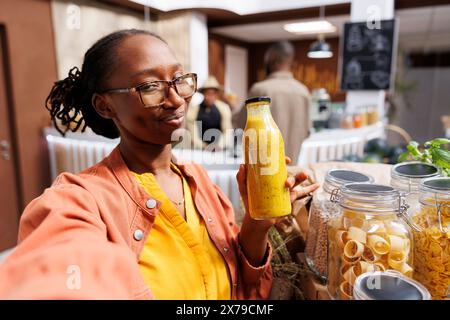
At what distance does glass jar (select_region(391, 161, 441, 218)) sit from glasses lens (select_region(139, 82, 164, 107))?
502 millimetres

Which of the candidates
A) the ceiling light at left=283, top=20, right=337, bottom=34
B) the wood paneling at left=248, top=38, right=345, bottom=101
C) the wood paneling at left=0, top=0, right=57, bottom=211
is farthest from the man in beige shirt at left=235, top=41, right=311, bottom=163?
the wood paneling at left=248, top=38, right=345, bottom=101

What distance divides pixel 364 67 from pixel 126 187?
151 inches

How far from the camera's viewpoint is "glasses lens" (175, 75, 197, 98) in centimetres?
67

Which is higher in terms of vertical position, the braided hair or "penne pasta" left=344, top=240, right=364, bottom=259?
the braided hair

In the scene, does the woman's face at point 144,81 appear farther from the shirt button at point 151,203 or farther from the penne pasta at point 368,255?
the penne pasta at point 368,255

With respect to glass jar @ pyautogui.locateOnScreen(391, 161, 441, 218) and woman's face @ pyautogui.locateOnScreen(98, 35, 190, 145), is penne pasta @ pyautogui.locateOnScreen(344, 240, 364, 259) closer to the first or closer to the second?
glass jar @ pyautogui.locateOnScreen(391, 161, 441, 218)

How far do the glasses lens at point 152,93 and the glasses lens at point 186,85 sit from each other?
0.12 feet

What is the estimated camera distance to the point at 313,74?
6246 millimetres

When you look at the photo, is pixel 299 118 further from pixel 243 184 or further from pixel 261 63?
pixel 261 63

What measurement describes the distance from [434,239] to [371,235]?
0.11 metres

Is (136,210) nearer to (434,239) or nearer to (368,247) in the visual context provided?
(368,247)

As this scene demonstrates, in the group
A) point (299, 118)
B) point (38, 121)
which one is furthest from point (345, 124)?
point (38, 121)

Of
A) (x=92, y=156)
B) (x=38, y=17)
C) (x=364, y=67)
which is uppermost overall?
(x=38, y=17)

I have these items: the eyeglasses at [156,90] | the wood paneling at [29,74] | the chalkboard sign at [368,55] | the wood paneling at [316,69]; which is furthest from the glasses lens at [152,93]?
the wood paneling at [316,69]
